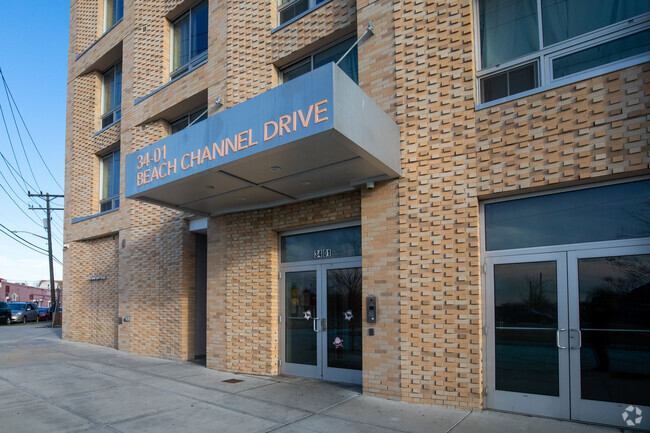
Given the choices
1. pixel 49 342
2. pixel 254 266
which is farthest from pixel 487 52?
pixel 49 342

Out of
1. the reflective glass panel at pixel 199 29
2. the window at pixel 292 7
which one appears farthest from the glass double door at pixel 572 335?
the reflective glass panel at pixel 199 29

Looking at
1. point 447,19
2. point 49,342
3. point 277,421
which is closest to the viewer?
point 277,421

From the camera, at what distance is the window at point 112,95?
1586 centimetres

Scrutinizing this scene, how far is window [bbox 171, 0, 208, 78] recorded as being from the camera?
483 inches

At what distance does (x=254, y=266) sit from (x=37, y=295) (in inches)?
2740

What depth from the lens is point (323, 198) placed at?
335 inches

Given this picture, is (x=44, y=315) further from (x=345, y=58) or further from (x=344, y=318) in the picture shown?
(x=345, y=58)

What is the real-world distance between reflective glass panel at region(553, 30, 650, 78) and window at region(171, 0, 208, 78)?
8.78m

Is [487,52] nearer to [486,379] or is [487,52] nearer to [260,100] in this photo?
[260,100]

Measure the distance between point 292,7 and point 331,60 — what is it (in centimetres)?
184

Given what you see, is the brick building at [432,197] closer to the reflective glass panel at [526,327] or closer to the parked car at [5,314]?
the reflective glass panel at [526,327]

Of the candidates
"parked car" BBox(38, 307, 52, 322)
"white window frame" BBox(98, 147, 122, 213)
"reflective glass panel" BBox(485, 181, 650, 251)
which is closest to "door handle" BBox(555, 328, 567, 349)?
"reflective glass panel" BBox(485, 181, 650, 251)

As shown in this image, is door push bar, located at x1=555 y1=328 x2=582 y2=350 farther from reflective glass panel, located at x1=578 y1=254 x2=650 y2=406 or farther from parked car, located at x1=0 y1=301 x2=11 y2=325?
parked car, located at x1=0 y1=301 x2=11 y2=325

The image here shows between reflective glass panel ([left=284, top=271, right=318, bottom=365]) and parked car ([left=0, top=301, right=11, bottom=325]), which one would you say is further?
parked car ([left=0, top=301, right=11, bottom=325])
